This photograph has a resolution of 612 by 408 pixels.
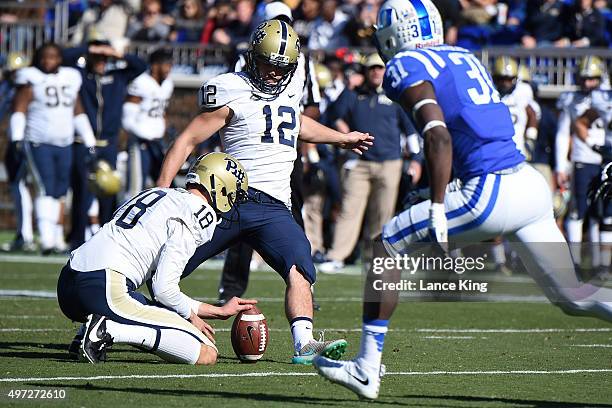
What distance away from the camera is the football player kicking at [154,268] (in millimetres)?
7082

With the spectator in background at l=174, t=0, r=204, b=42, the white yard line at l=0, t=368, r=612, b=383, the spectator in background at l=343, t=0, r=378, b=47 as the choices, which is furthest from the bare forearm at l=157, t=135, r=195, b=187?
the spectator in background at l=174, t=0, r=204, b=42

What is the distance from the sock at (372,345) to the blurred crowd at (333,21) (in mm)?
11116

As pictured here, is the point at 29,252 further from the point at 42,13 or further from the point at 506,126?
the point at 506,126

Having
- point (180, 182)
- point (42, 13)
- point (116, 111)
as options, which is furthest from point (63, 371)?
point (42, 13)

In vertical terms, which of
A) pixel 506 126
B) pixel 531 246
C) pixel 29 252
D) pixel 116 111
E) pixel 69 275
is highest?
pixel 506 126

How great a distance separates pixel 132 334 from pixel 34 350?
3.69 ft

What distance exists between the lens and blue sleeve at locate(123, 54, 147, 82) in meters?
16.0

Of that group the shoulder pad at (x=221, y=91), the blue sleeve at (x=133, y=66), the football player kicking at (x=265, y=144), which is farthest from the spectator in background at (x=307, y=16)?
the shoulder pad at (x=221, y=91)

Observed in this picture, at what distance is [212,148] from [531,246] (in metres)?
6.29

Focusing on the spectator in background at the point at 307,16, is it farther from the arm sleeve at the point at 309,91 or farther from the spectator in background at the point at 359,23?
the arm sleeve at the point at 309,91

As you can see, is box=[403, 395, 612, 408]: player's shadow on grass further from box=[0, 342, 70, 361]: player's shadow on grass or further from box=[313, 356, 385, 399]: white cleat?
box=[0, 342, 70, 361]: player's shadow on grass

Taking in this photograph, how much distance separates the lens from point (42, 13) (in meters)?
22.6

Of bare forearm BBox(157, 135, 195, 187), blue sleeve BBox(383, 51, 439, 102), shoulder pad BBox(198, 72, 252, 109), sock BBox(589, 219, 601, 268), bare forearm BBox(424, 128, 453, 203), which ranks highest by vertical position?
blue sleeve BBox(383, 51, 439, 102)

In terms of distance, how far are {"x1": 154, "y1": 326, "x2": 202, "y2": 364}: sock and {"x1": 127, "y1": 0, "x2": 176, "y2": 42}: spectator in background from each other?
1414 centimetres
